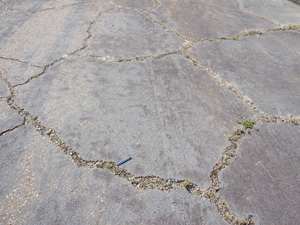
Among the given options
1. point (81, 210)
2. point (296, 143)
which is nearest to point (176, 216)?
point (81, 210)

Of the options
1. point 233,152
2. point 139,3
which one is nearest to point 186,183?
point 233,152

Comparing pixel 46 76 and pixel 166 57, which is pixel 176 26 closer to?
pixel 166 57

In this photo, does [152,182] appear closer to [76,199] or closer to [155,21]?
[76,199]

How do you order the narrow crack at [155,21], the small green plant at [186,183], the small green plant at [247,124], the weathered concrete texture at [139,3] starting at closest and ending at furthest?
the small green plant at [186,183] → the small green plant at [247,124] → the narrow crack at [155,21] → the weathered concrete texture at [139,3]

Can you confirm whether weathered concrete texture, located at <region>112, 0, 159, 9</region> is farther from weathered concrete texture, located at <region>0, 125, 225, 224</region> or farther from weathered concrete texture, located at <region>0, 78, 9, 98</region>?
weathered concrete texture, located at <region>0, 125, 225, 224</region>

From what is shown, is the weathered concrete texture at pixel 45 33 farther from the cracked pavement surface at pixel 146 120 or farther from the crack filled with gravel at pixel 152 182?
the crack filled with gravel at pixel 152 182

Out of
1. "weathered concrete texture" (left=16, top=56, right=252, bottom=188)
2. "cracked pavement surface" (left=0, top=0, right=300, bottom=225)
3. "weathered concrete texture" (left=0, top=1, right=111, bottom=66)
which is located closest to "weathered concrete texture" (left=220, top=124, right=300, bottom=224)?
"cracked pavement surface" (left=0, top=0, right=300, bottom=225)

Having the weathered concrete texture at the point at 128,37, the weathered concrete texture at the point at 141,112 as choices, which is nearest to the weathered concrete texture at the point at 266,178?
the weathered concrete texture at the point at 141,112
